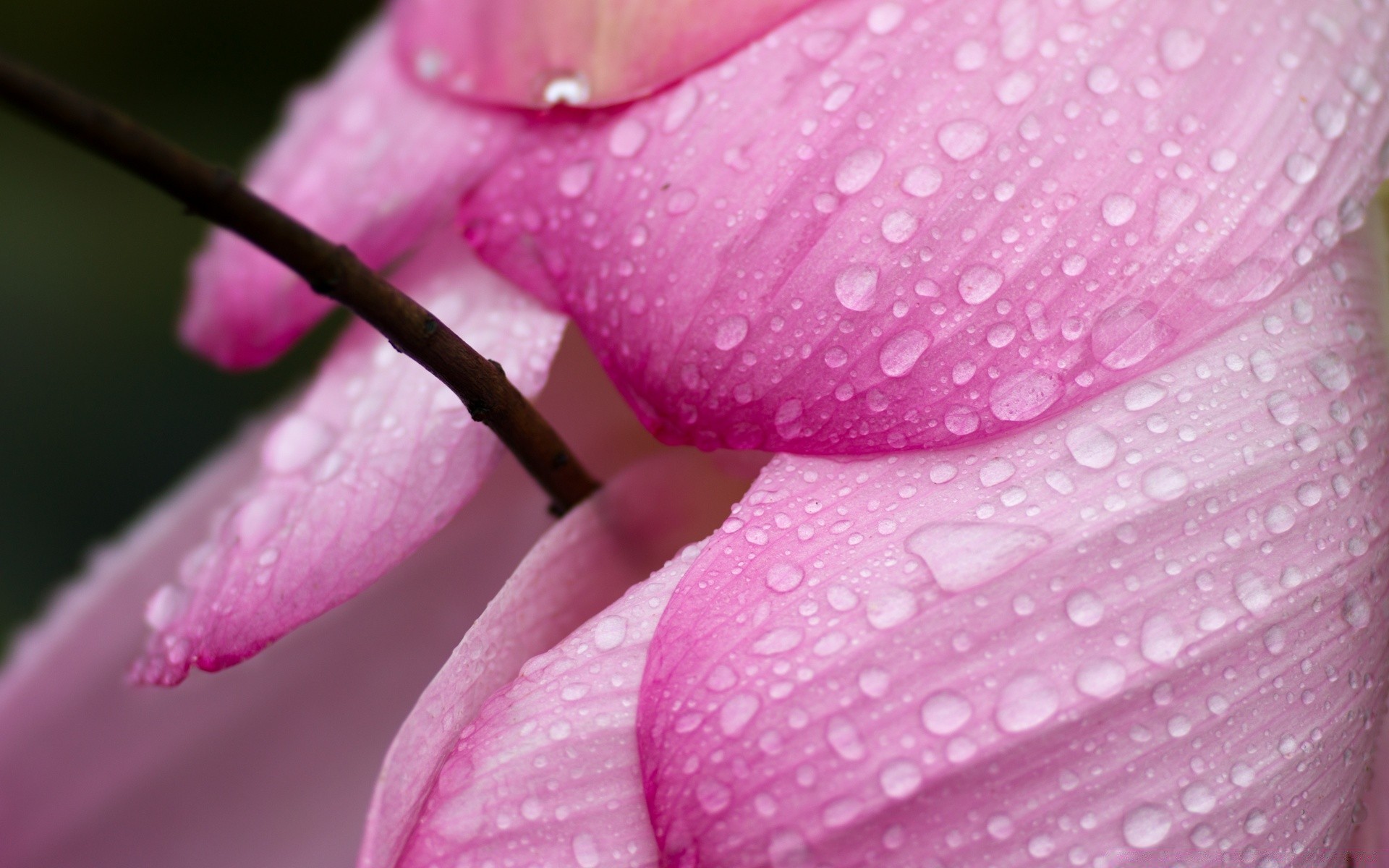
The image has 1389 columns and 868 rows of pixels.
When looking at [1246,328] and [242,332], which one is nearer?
[1246,328]

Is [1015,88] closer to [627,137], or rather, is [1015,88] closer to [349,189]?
[627,137]

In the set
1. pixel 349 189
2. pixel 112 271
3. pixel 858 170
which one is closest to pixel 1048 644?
pixel 858 170

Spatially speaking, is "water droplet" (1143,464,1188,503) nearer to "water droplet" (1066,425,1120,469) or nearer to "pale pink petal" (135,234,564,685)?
"water droplet" (1066,425,1120,469)

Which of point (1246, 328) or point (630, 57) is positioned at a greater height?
point (630, 57)

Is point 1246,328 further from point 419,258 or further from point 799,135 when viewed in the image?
point 419,258

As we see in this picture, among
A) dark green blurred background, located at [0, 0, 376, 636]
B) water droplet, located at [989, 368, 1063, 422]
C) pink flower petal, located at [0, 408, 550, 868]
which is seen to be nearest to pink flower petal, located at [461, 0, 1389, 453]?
water droplet, located at [989, 368, 1063, 422]

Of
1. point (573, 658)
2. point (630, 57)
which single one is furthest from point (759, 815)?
point (630, 57)
